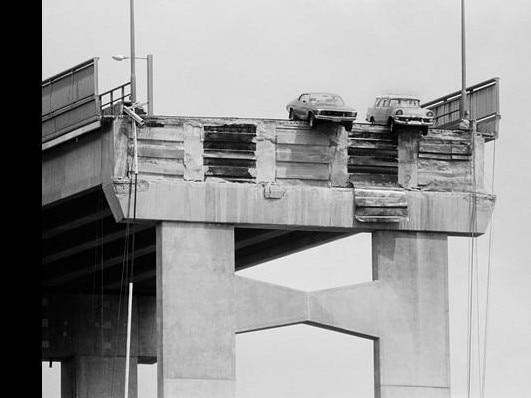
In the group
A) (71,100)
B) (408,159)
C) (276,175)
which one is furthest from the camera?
(408,159)

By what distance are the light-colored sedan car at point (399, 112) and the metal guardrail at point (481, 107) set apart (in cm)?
206

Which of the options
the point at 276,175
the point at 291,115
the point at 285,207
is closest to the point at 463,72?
the point at 291,115

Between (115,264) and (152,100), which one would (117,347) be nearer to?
(115,264)

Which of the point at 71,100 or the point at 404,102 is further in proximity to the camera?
the point at 404,102

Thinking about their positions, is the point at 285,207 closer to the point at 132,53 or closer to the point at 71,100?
the point at 132,53

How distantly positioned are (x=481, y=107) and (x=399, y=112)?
144 inches

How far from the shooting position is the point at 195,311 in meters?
42.7

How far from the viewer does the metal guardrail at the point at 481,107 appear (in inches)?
1847

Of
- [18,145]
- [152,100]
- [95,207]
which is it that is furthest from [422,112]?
[18,145]

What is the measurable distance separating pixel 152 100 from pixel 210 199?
3.58 metres

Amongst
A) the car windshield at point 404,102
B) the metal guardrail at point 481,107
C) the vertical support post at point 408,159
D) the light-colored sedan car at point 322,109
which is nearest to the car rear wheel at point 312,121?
the light-colored sedan car at point 322,109

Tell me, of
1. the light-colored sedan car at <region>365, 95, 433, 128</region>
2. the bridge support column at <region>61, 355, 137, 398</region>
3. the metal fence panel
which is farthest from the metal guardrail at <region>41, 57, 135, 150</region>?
the bridge support column at <region>61, 355, 137, 398</region>

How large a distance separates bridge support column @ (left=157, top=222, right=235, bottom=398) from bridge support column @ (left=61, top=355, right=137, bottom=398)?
56.1ft

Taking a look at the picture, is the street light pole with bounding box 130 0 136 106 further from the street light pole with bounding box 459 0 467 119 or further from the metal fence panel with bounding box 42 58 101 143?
the street light pole with bounding box 459 0 467 119
